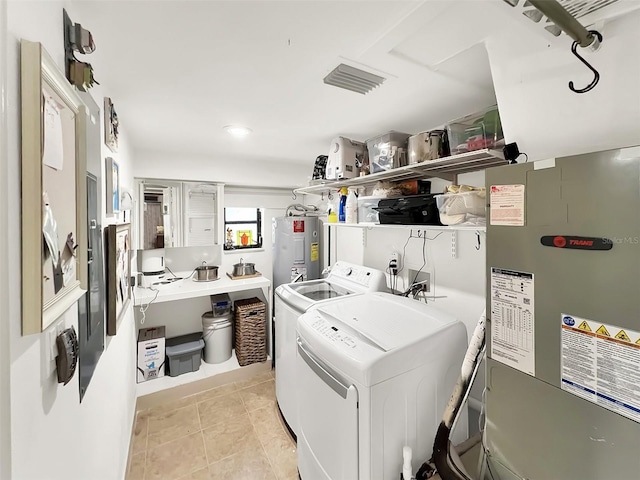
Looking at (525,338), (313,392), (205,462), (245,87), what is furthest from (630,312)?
(205,462)

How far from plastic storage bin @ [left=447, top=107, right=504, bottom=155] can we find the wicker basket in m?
2.52

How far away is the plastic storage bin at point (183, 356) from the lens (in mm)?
2713

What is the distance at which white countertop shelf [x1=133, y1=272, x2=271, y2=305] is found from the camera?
2.47 m

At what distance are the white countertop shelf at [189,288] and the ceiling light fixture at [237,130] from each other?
1520 millimetres

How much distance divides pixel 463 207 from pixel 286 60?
106cm

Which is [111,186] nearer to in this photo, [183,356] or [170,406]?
[183,356]

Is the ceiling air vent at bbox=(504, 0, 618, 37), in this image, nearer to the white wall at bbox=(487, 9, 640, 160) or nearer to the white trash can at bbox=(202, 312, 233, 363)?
the white wall at bbox=(487, 9, 640, 160)

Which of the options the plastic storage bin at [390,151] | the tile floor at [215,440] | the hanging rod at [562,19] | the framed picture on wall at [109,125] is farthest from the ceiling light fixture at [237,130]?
the tile floor at [215,440]

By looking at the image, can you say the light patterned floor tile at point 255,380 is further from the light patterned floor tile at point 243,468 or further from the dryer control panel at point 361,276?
the dryer control panel at point 361,276

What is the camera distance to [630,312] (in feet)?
2.07

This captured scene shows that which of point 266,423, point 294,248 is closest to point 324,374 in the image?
point 266,423

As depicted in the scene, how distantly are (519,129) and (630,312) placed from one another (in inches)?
28.0

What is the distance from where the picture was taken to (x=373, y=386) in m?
1.13

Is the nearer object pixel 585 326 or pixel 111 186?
pixel 585 326
